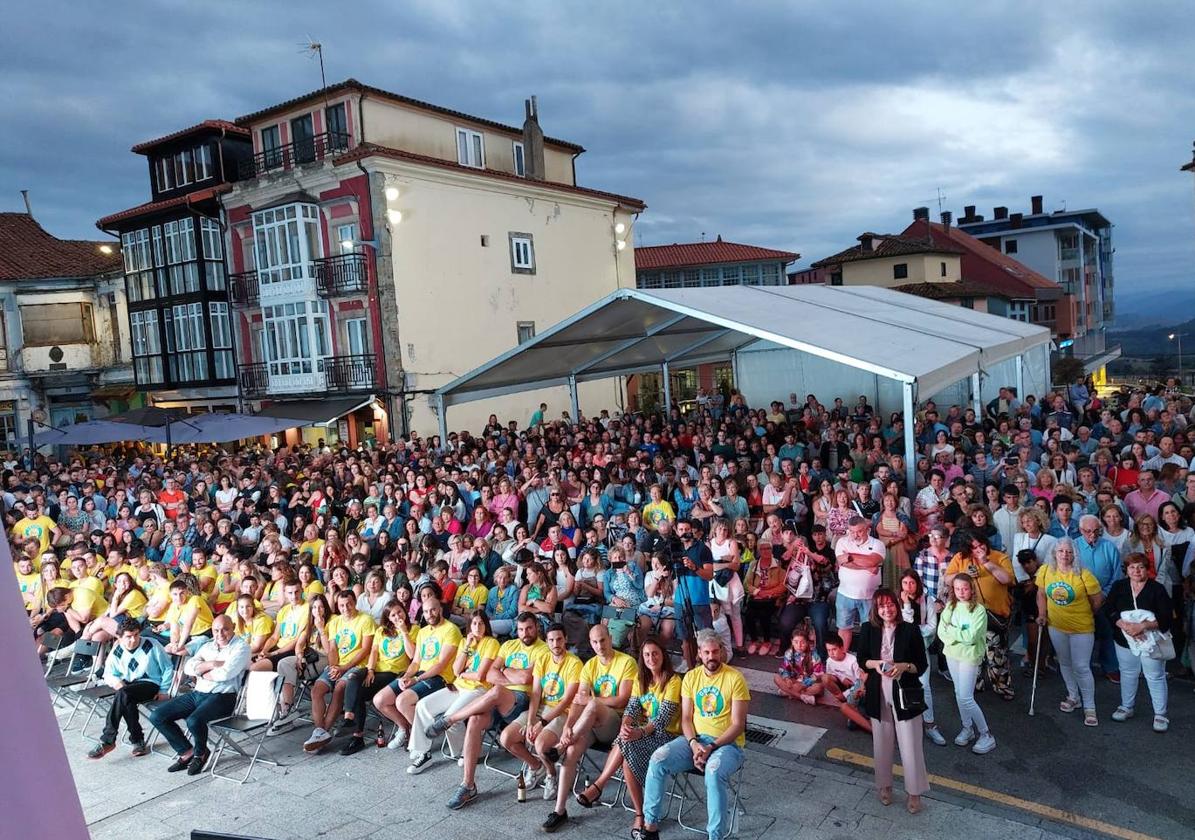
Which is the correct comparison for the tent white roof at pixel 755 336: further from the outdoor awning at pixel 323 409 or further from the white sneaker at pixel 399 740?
the outdoor awning at pixel 323 409

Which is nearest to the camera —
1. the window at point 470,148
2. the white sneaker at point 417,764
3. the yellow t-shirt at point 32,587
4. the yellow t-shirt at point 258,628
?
the white sneaker at point 417,764

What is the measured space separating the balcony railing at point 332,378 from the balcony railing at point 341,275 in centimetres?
190

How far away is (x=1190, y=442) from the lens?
10.7 m

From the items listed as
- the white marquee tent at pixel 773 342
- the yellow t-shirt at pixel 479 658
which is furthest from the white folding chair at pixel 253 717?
the white marquee tent at pixel 773 342

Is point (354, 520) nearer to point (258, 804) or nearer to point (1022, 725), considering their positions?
point (258, 804)

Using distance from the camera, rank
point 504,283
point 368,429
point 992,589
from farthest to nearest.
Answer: point 504,283 < point 368,429 < point 992,589

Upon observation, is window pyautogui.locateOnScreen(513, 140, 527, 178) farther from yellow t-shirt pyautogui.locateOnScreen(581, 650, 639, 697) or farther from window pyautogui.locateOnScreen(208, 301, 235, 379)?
yellow t-shirt pyautogui.locateOnScreen(581, 650, 639, 697)

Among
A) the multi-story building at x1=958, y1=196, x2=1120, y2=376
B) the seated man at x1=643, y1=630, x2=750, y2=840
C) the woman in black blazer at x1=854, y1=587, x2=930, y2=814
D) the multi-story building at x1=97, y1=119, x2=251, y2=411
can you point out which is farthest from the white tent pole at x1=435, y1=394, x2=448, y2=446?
the multi-story building at x1=958, y1=196, x2=1120, y2=376

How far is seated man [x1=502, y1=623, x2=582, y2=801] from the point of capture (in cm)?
666

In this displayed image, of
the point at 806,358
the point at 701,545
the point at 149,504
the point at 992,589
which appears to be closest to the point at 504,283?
the point at 806,358

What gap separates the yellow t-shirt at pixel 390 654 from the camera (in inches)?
317

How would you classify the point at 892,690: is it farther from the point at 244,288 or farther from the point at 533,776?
the point at 244,288

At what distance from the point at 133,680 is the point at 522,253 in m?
21.3

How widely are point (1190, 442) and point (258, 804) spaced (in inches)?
437
